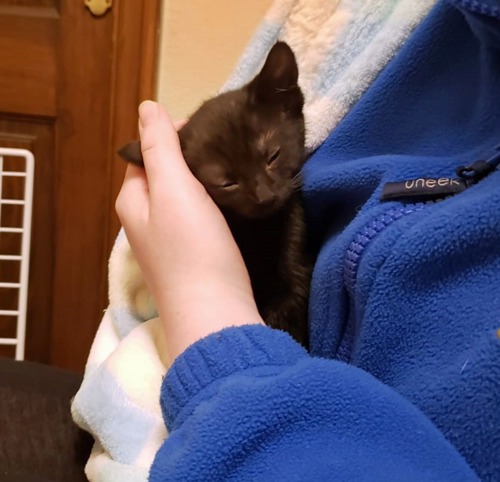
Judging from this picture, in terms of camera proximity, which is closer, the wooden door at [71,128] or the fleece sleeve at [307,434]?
the fleece sleeve at [307,434]

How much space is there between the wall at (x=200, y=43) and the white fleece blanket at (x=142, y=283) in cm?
59

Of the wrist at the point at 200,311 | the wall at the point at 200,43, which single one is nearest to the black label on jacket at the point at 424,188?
the wrist at the point at 200,311

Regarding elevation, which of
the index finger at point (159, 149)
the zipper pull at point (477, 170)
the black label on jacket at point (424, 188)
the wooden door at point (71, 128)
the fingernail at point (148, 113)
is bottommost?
the wooden door at point (71, 128)

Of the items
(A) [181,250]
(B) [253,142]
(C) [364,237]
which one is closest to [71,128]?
(B) [253,142]

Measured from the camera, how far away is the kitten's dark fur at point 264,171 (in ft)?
2.48

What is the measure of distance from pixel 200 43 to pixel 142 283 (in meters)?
0.77

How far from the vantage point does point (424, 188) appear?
1.63 feet

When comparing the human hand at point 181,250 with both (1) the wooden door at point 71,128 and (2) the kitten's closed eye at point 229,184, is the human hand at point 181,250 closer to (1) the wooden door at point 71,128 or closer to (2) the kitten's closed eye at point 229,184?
(2) the kitten's closed eye at point 229,184

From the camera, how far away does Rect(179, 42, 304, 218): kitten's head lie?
782 mm

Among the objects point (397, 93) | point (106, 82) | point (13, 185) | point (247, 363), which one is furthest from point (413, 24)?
point (13, 185)

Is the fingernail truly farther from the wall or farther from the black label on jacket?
the wall

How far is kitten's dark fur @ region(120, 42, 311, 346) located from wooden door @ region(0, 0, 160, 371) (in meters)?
0.63

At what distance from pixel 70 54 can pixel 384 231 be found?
3.71 feet

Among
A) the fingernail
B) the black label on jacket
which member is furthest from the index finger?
the black label on jacket
